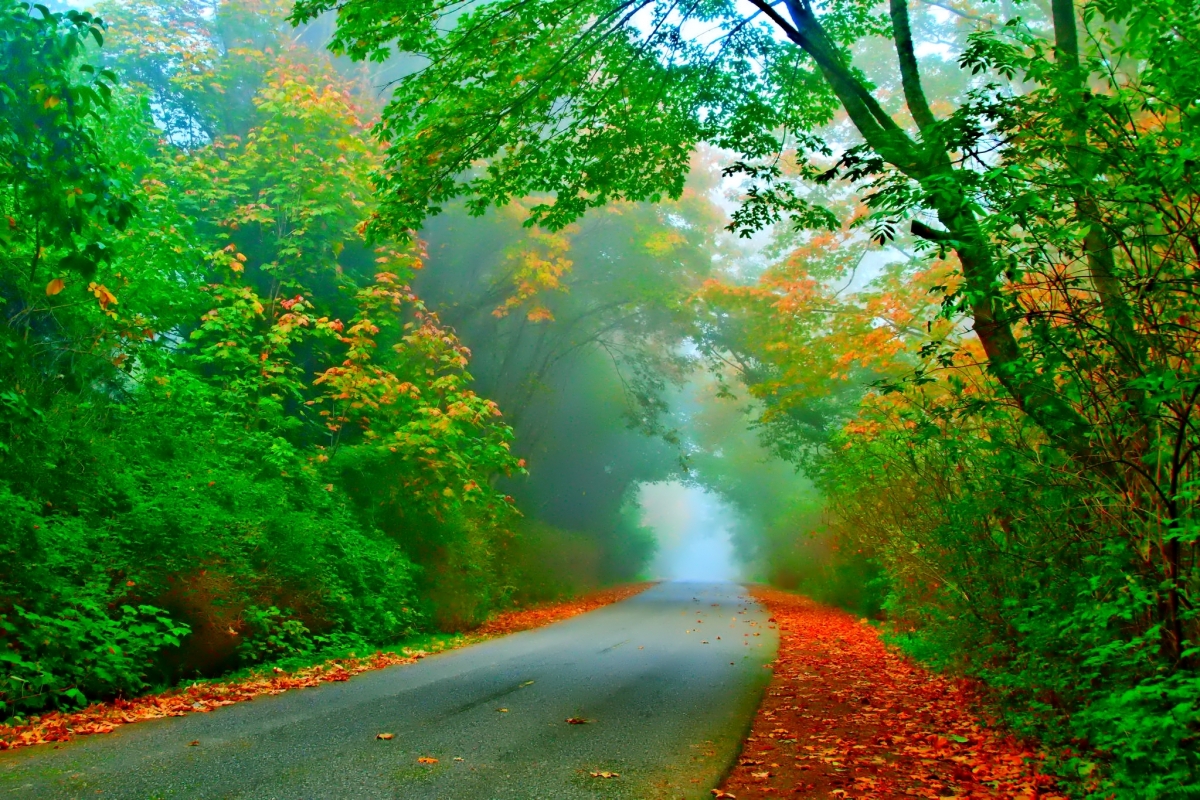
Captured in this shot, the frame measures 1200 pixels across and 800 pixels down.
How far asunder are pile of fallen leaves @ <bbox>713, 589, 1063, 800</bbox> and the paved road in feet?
0.95

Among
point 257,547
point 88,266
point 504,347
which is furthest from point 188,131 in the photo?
point 88,266

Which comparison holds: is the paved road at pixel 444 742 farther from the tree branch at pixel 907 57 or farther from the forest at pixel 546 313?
the tree branch at pixel 907 57

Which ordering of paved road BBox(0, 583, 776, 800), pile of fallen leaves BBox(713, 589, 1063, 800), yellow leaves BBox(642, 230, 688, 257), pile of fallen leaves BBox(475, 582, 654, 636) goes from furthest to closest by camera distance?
1. yellow leaves BBox(642, 230, 688, 257)
2. pile of fallen leaves BBox(475, 582, 654, 636)
3. pile of fallen leaves BBox(713, 589, 1063, 800)
4. paved road BBox(0, 583, 776, 800)

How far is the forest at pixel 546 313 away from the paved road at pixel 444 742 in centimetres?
141

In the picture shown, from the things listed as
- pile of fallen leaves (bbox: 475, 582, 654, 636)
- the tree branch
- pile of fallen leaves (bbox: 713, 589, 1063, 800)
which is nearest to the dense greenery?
the tree branch

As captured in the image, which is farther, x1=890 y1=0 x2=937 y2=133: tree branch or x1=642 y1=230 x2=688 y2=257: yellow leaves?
x1=642 y1=230 x2=688 y2=257: yellow leaves

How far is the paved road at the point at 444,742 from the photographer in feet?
14.3

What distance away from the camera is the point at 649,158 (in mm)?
8742

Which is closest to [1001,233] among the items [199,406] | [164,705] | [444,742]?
[444,742]

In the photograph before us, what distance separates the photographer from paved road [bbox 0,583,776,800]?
4.36 m

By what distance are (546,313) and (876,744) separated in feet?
47.6

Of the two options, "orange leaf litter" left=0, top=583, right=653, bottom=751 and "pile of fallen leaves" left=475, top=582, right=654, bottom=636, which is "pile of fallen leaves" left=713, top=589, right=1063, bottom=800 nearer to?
"orange leaf litter" left=0, top=583, right=653, bottom=751

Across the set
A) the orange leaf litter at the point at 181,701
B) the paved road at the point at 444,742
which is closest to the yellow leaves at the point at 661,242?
the orange leaf litter at the point at 181,701

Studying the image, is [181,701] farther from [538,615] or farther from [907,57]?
[538,615]
